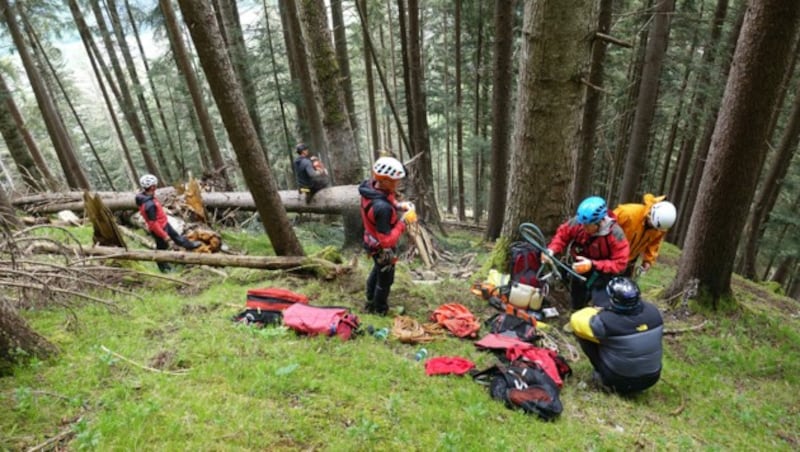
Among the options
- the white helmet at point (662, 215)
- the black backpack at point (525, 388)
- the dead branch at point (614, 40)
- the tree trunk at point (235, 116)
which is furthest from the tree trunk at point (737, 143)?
the tree trunk at point (235, 116)

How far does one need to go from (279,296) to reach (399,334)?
1.83 metres

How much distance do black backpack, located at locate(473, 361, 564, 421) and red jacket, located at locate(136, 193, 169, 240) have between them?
7.09m

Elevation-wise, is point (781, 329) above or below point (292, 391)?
below

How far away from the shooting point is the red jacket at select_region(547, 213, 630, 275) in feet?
17.6

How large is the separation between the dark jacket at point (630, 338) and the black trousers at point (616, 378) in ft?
0.18

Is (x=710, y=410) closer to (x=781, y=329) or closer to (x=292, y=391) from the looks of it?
(x=781, y=329)

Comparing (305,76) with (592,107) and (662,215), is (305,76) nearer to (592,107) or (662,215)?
(592,107)

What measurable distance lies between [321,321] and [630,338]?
3.68 metres

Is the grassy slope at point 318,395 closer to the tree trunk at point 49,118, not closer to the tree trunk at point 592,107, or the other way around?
the tree trunk at point 592,107

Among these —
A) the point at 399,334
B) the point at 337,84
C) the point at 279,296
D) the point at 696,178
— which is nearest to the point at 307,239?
the point at 337,84

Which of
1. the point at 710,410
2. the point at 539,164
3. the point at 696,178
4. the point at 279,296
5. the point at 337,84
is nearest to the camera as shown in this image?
the point at 710,410

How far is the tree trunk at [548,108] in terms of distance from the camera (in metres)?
5.38

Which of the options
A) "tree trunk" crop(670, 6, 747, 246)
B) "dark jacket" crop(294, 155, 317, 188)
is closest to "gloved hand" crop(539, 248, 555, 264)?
"dark jacket" crop(294, 155, 317, 188)

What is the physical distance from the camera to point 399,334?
208 inches
